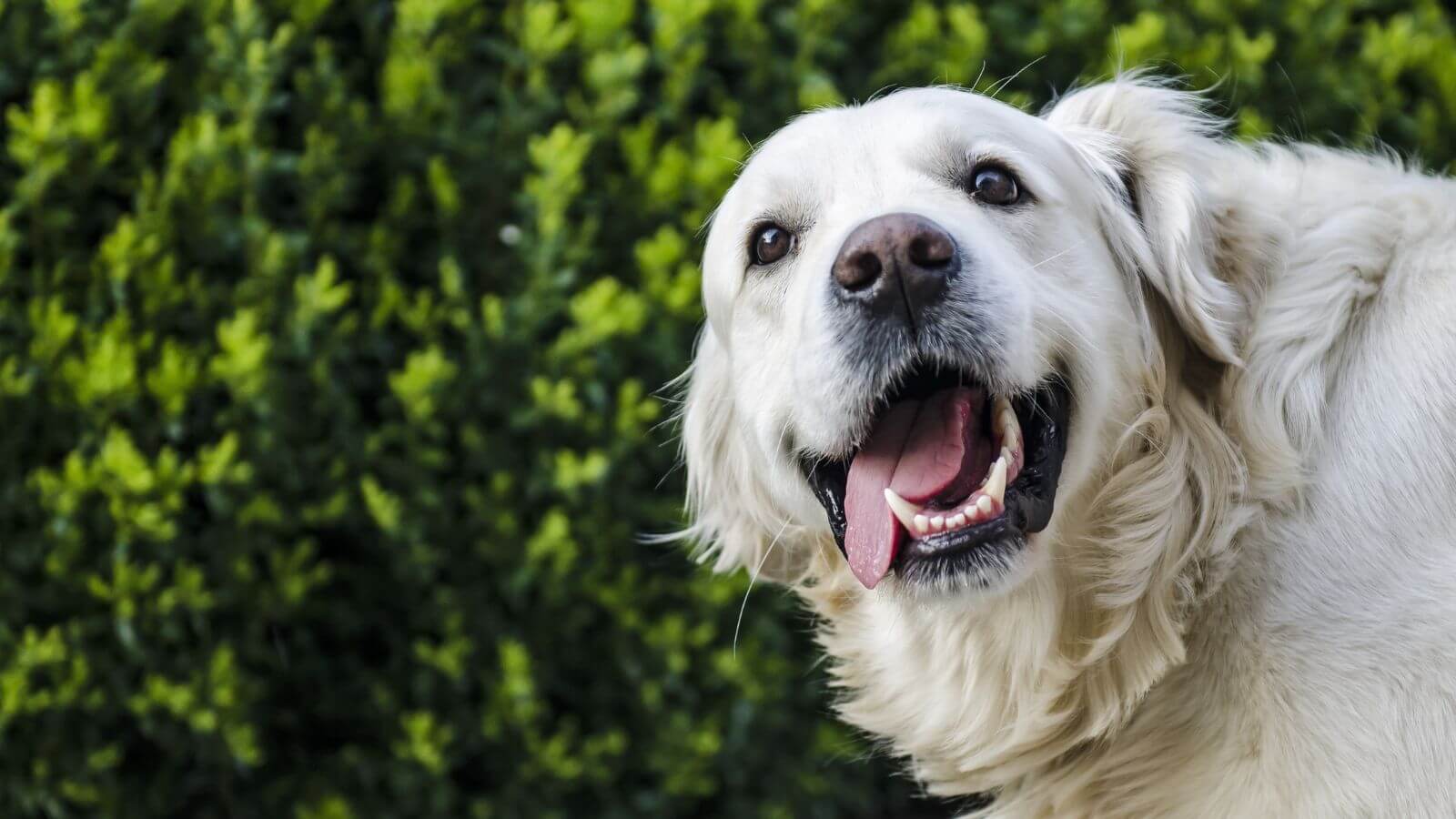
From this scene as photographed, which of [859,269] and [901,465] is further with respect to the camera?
[901,465]

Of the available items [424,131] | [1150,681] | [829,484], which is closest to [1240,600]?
[1150,681]

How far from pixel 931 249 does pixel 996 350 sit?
20cm

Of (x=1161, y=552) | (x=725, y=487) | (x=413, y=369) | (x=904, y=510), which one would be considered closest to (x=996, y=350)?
(x=904, y=510)

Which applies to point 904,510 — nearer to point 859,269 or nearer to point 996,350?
point 996,350

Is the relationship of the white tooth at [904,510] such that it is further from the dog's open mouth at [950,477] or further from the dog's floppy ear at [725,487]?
the dog's floppy ear at [725,487]

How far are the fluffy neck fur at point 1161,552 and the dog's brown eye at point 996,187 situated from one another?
35cm

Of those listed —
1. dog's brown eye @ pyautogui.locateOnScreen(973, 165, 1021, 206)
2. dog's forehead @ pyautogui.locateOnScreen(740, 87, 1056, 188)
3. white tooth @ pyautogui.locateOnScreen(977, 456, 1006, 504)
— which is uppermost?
dog's forehead @ pyautogui.locateOnScreen(740, 87, 1056, 188)

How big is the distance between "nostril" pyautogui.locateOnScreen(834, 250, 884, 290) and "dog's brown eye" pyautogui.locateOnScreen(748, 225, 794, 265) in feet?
1.25

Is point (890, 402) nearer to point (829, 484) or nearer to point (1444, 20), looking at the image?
point (829, 484)

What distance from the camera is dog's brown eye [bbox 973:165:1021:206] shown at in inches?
91.8

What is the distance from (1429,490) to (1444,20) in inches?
98.9

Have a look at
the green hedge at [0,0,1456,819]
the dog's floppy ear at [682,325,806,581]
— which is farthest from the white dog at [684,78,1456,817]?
the green hedge at [0,0,1456,819]

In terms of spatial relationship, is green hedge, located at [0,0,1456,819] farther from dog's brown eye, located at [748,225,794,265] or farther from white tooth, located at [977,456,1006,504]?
white tooth, located at [977,456,1006,504]

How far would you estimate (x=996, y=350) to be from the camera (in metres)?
2.13
